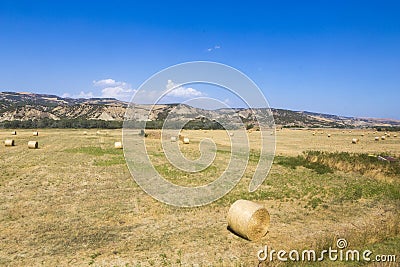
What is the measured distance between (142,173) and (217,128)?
Answer: 7677 cm

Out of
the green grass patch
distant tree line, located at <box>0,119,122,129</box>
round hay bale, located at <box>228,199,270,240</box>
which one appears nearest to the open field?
round hay bale, located at <box>228,199,270,240</box>

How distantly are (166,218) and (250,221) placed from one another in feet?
12.8

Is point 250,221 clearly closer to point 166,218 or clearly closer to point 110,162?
point 166,218

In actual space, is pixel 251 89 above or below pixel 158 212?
above

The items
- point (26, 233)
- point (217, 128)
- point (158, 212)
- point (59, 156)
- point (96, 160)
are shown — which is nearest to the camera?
Result: point (26, 233)

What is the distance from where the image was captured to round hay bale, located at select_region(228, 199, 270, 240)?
1097 centimetres

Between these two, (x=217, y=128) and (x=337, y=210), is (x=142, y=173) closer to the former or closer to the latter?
(x=337, y=210)

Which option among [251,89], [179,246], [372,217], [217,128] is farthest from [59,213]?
[217,128]

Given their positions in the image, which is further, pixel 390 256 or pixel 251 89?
pixel 251 89

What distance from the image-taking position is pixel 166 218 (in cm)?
1320

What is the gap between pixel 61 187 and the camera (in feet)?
58.1

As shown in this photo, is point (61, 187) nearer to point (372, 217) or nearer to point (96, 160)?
point (96, 160)

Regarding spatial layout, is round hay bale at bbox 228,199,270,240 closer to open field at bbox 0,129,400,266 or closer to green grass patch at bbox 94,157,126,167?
open field at bbox 0,129,400,266

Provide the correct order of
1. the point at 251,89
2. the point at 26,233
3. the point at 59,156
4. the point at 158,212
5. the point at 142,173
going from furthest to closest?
the point at 59,156 < the point at 142,173 < the point at 158,212 < the point at 251,89 < the point at 26,233
